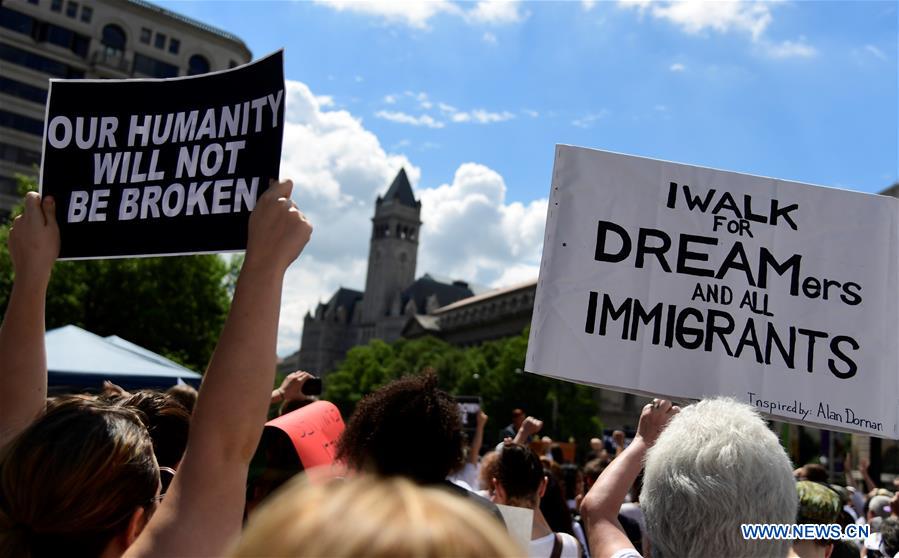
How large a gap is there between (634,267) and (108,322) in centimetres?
3657

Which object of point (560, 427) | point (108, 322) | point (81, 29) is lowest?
point (560, 427)

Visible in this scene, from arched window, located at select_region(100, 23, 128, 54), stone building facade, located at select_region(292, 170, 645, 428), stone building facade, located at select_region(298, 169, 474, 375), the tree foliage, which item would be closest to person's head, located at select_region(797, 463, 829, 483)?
the tree foliage

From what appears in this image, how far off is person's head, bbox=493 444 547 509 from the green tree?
3213 centimetres

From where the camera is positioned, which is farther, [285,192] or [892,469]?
[892,469]

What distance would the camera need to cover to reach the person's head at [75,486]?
1.61 metres

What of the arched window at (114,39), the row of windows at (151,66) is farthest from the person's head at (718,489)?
the arched window at (114,39)

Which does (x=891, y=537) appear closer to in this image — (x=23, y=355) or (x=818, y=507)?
(x=818, y=507)

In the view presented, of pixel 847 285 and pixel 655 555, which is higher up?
pixel 847 285

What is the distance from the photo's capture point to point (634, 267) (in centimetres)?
373

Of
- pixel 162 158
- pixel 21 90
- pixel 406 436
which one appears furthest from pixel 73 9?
pixel 406 436

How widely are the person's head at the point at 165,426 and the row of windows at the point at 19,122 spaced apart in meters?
57.3

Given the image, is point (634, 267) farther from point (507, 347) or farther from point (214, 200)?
point (507, 347)

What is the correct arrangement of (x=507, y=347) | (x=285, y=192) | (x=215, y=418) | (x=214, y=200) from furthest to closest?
(x=507, y=347) → (x=214, y=200) → (x=285, y=192) → (x=215, y=418)

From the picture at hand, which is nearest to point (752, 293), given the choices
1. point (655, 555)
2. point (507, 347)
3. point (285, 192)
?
point (655, 555)
